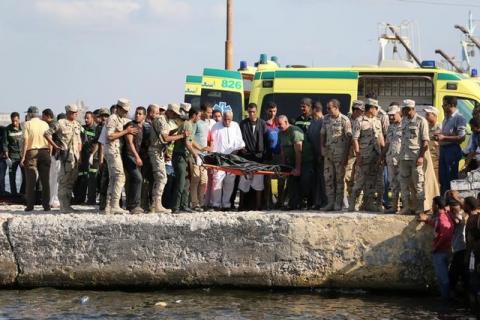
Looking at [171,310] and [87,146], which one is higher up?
[87,146]

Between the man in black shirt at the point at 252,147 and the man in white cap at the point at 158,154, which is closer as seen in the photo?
the man in white cap at the point at 158,154

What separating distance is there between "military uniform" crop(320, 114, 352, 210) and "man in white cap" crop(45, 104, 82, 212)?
321 centimetres

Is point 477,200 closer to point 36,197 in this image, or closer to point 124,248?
point 124,248

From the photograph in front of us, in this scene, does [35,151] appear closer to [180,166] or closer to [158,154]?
[158,154]

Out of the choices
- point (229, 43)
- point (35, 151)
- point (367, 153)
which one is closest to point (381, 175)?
point (367, 153)

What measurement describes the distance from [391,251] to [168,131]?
3.16 m

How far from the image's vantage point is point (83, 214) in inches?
455

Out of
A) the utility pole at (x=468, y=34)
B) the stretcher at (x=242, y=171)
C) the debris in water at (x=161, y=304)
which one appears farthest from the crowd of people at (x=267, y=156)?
the utility pole at (x=468, y=34)

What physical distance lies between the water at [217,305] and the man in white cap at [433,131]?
1944mm

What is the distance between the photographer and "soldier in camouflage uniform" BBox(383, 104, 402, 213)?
37.4 ft

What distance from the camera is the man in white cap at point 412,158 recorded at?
11.2 meters

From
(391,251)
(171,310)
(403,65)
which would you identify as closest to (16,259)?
(171,310)

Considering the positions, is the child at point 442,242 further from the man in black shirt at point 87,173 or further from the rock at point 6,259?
the man in black shirt at point 87,173

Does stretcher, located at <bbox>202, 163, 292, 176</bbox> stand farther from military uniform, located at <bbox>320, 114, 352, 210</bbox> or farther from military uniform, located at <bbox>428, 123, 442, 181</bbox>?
military uniform, located at <bbox>428, 123, 442, 181</bbox>
